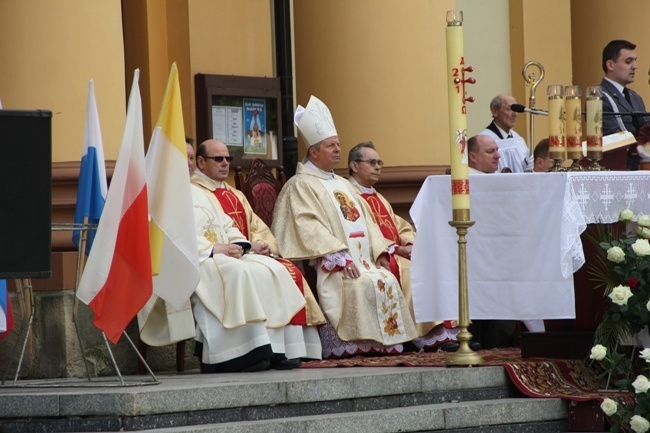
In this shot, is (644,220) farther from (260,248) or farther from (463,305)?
(260,248)

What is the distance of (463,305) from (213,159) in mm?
2223

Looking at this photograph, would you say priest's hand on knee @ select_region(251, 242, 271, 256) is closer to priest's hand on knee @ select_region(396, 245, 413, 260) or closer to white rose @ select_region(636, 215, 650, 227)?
priest's hand on knee @ select_region(396, 245, 413, 260)

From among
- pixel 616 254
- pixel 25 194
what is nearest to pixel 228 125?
pixel 616 254

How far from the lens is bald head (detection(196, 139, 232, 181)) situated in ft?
35.2

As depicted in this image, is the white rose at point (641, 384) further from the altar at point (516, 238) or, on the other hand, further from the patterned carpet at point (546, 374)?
the altar at point (516, 238)

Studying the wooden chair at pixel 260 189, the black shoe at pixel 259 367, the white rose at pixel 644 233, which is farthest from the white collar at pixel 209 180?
the white rose at pixel 644 233

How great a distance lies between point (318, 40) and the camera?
12625 mm

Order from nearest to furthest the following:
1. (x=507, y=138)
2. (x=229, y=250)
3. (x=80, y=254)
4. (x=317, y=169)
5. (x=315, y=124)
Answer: (x=80, y=254) → (x=229, y=250) → (x=315, y=124) → (x=317, y=169) → (x=507, y=138)

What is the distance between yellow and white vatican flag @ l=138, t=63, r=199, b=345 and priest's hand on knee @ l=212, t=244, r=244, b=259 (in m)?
1.07

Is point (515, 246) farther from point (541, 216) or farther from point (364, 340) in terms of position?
point (364, 340)

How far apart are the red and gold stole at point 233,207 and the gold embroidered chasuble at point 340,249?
0.30 meters

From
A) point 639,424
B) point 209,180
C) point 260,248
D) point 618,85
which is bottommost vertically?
point 639,424

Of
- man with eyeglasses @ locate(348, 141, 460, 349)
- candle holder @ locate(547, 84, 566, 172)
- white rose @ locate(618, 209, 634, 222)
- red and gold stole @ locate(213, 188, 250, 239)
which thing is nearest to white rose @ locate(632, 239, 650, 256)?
white rose @ locate(618, 209, 634, 222)

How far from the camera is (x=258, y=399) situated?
324 inches
